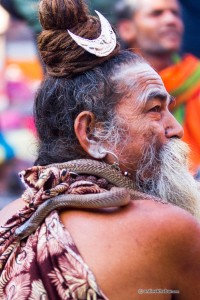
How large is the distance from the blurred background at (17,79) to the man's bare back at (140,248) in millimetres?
4306

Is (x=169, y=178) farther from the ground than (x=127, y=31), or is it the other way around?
(x=127, y=31)

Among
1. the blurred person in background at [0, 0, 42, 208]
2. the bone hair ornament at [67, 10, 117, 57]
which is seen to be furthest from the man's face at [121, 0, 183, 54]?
the bone hair ornament at [67, 10, 117, 57]

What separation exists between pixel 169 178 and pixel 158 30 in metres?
3.58

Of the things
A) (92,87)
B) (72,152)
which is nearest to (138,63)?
(92,87)

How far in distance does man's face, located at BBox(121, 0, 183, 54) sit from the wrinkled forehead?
3.32 m

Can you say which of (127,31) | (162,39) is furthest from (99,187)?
(127,31)

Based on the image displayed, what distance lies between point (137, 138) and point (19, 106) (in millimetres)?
4443

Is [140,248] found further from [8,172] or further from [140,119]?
[8,172]

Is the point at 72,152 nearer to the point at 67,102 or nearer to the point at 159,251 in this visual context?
the point at 67,102

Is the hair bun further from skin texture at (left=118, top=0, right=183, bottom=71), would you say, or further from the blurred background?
the blurred background

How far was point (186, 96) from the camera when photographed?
6488 mm

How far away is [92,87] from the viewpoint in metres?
3.29

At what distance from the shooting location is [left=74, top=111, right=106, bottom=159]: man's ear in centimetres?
327

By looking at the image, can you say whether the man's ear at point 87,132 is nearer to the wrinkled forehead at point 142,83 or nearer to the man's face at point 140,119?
the man's face at point 140,119
